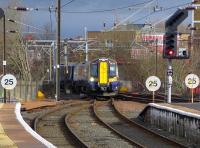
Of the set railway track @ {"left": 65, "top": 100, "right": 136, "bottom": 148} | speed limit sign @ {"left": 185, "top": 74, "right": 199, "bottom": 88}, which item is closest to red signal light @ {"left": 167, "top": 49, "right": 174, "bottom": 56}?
railway track @ {"left": 65, "top": 100, "right": 136, "bottom": 148}

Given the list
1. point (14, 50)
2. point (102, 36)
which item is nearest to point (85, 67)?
point (14, 50)

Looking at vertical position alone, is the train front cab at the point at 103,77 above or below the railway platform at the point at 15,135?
above

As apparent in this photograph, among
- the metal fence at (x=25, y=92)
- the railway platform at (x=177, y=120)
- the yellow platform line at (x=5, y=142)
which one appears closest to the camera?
the yellow platform line at (x=5, y=142)

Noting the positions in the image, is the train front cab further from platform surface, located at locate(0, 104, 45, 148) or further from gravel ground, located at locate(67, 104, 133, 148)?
platform surface, located at locate(0, 104, 45, 148)

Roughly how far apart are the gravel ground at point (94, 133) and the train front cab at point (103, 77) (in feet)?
55.2

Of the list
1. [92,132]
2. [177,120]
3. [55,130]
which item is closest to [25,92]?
[55,130]

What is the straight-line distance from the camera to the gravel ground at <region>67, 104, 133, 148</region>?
17559 millimetres

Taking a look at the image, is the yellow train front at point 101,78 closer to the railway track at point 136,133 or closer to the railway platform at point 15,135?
the railway track at point 136,133

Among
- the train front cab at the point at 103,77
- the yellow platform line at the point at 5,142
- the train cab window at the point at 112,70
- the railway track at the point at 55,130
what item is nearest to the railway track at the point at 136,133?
the railway track at the point at 55,130

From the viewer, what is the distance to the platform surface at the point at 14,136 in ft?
45.8

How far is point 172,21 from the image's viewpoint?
2333cm

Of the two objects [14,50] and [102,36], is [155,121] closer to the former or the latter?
[14,50]

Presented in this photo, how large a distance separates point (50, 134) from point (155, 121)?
4251mm

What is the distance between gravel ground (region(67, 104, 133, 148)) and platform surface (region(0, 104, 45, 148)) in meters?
2.14
